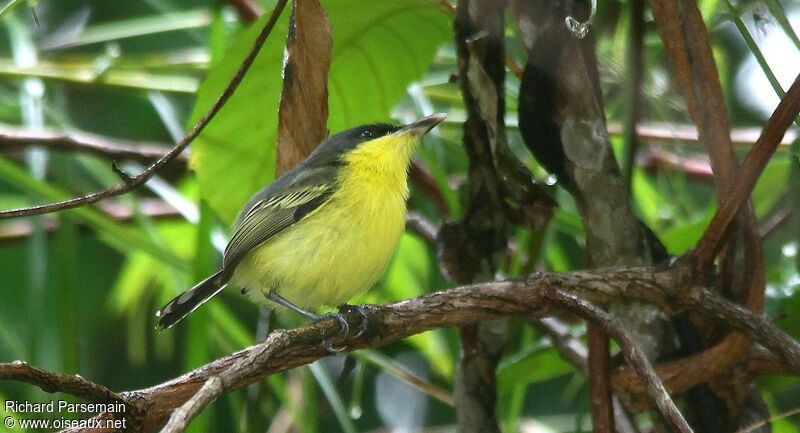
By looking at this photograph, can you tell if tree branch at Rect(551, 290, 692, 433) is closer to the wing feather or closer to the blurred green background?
the blurred green background

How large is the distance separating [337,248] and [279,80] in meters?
0.41

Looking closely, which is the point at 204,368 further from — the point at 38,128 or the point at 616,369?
the point at 38,128

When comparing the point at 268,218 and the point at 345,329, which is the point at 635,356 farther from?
the point at 268,218

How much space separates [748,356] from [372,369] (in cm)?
214

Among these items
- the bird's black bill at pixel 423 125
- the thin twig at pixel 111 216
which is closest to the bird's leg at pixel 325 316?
the bird's black bill at pixel 423 125

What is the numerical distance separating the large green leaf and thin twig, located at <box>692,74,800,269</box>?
0.87 m

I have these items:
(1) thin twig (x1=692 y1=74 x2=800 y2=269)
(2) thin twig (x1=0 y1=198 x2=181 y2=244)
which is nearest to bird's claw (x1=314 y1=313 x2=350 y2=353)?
(1) thin twig (x1=692 y1=74 x2=800 y2=269)

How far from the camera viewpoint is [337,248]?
241 centimetres

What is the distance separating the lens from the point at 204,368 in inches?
58.7

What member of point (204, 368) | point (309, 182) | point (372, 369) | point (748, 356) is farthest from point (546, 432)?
point (204, 368)

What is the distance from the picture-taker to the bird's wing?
8.05 ft

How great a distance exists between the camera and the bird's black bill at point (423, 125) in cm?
255

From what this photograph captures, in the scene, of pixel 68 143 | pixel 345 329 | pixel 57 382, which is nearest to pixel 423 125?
pixel 345 329

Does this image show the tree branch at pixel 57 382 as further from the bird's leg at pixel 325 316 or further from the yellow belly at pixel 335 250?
the yellow belly at pixel 335 250
